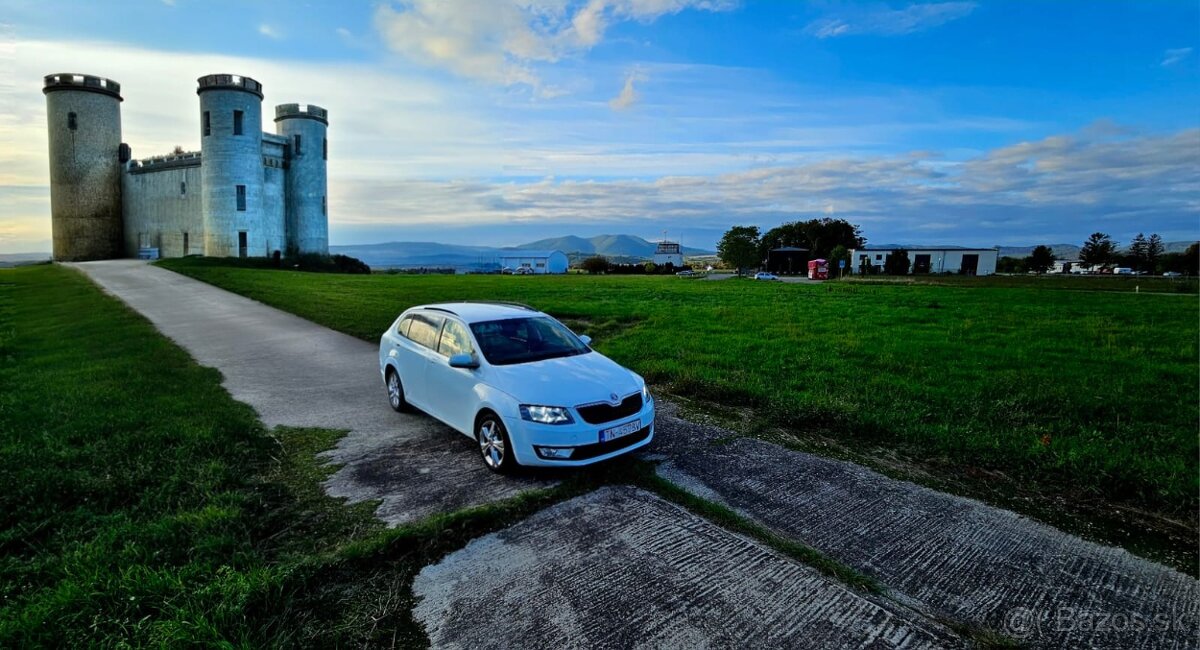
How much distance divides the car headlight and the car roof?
5.50 ft

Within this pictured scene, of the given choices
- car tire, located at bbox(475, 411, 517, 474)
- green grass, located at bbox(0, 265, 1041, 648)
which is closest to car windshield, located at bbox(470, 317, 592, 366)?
car tire, located at bbox(475, 411, 517, 474)

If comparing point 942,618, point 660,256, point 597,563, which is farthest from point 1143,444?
point 660,256

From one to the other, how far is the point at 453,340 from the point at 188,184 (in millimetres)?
62552

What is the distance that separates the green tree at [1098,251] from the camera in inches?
3637

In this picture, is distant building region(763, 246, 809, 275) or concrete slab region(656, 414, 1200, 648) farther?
distant building region(763, 246, 809, 275)

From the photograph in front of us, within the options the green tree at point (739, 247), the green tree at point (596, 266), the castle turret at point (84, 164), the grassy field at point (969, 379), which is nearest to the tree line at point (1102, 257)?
the green tree at point (739, 247)

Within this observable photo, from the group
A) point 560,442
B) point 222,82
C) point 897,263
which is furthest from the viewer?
point 897,263

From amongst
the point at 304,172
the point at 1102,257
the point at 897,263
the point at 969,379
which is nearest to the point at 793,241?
the point at 897,263

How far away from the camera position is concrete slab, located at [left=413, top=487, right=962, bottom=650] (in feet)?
9.82

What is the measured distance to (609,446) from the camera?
5.03m

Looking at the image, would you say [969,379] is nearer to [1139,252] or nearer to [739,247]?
[739,247]

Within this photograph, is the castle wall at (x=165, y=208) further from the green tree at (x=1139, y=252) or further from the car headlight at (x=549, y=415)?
the green tree at (x=1139, y=252)

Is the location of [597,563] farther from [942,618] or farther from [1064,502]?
[1064,502]

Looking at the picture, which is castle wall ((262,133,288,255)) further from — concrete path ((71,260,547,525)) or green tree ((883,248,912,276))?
green tree ((883,248,912,276))
